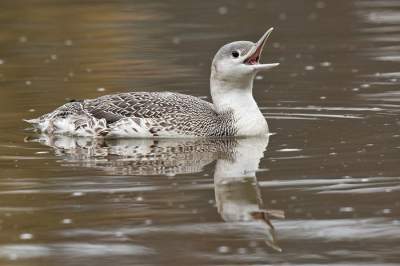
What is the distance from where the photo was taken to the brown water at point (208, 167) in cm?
656

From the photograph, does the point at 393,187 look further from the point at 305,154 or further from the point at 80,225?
the point at 80,225

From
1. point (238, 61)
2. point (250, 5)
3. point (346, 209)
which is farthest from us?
point (250, 5)

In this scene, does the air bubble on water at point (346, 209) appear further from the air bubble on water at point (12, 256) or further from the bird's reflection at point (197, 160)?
the air bubble on water at point (12, 256)

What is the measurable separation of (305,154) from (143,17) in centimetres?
1330

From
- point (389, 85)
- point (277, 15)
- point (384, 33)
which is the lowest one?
point (389, 85)

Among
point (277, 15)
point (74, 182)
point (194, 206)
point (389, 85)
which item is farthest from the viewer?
point (277, 15)

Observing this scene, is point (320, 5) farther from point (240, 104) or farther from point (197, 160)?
point (197, 160)

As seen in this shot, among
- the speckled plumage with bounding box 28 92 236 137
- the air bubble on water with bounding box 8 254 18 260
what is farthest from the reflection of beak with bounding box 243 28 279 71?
the air bubble on water with bounding box 8 254 18 260

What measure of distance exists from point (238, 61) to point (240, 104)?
→ 2.04ft

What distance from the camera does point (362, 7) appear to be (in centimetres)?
2281

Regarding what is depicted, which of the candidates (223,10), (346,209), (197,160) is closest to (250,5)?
(223,10)

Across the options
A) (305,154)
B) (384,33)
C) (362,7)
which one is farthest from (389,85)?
(362,7)

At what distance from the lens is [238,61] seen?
10.5m

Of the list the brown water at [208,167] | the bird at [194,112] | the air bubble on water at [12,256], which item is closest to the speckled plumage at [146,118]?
the bird at [194,112]
